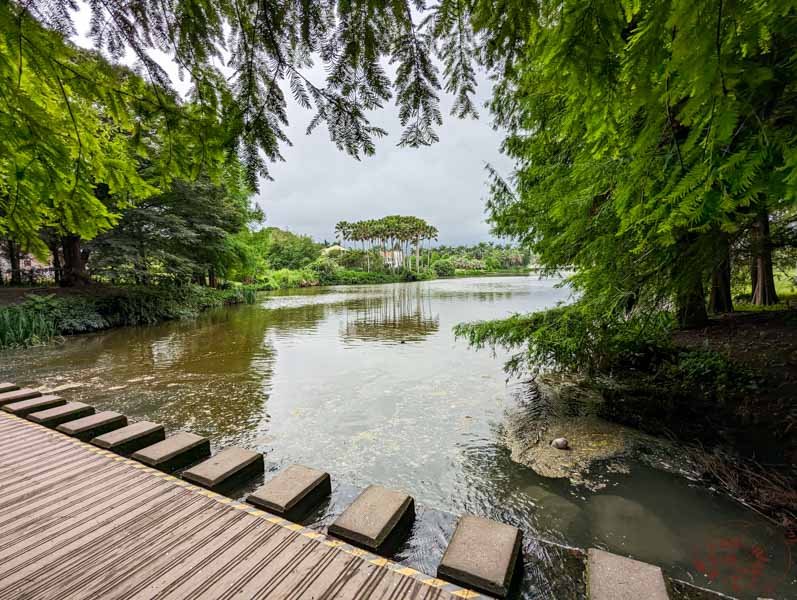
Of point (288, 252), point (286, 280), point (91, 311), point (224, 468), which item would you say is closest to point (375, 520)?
point (224, 468)

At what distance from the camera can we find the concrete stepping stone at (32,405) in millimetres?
3854

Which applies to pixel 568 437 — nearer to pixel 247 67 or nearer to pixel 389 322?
pixel 247 67

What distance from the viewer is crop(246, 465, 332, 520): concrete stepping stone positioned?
2.31m

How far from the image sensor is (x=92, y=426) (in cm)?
343

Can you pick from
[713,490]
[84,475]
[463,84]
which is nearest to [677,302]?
[713,490]

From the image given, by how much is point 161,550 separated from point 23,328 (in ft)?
35.6

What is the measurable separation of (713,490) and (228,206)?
56.9 ft

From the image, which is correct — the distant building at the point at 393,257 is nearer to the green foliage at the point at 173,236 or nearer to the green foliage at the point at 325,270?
the green foliage at the point at 325,270

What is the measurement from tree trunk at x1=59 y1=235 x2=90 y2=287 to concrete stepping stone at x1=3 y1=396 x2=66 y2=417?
11.8m

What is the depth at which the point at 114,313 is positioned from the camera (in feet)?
39.8

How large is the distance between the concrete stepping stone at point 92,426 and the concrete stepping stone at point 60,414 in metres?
0.16

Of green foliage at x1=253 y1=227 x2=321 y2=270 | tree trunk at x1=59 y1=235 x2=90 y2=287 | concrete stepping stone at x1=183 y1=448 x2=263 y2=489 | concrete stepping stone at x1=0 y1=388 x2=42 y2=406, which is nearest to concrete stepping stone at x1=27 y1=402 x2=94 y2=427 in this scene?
concrete stepping stone at x1=0 y1=388 x2=42 y2=406

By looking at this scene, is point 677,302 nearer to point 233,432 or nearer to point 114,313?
point 233,432

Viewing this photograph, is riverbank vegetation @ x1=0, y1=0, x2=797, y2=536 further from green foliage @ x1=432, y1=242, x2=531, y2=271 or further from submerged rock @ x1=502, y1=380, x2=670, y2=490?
green foliage @ x1=432, y1=242, x2=531, y2=271
